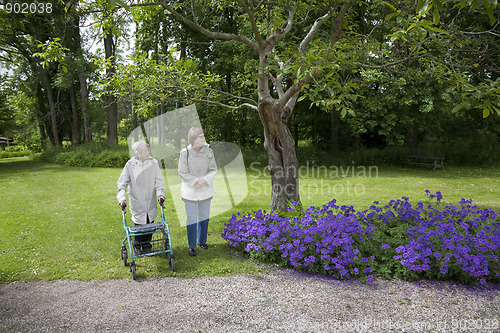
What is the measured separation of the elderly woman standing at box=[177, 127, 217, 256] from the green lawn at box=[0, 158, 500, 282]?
0.55 meters

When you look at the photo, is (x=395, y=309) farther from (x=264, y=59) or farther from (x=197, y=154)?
(x=264, y=59)

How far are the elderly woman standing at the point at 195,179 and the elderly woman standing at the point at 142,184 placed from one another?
0.43m

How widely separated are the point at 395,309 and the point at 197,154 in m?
3.52

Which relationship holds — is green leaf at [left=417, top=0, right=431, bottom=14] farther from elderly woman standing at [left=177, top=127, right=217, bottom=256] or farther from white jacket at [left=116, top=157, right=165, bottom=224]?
white jacket at [left=116, top=157, right=165, bottom=224]

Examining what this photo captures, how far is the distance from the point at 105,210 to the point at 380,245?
6912 millimetres

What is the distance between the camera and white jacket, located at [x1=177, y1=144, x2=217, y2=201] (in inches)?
223

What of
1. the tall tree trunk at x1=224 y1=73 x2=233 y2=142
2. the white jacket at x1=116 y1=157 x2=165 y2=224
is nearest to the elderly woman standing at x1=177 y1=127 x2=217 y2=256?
the white jacket at x1=116 y1=157 x2=165 y2=224

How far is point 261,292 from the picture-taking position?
432 centimetres

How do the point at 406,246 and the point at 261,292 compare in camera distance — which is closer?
the point at 261,292

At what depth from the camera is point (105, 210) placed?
9219 mm

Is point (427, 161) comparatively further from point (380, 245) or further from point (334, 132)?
point (380, 245)

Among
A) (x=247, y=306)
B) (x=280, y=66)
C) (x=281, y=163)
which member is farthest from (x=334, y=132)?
(x=247, y=306)

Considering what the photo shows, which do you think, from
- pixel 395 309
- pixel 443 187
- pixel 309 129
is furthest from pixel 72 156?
pixel 395 309

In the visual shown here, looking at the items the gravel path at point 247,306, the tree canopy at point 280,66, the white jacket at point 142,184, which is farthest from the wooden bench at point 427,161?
the white jacket at point 142,184
